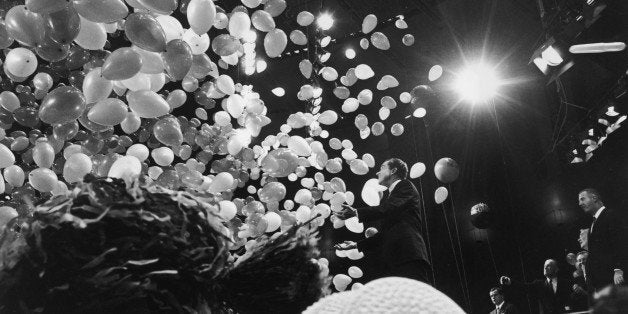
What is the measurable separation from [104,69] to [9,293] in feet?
5.86

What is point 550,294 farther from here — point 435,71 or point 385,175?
point 385,175

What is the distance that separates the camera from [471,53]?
203 inches

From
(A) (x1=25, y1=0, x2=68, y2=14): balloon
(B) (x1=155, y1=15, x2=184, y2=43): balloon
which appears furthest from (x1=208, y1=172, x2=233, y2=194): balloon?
(A) (x1=25, y1=0, x2=68, y2=14): balloon

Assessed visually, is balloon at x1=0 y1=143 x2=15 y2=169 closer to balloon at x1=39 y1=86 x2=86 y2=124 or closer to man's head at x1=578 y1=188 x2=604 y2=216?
balloon at x1=39 y1=86 x2=86 y2=124

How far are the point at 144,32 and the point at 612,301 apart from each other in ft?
6.62

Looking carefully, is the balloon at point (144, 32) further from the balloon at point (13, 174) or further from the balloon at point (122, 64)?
the balloon at point (13, 174)

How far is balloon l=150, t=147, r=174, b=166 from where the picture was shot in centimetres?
315

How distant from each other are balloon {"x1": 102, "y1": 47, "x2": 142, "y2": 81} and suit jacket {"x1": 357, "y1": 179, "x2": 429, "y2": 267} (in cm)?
140

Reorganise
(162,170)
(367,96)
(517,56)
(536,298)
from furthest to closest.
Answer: (517,56) → (536,298) → (367,96) → (162,170)

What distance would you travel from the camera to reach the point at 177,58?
7.38 feet

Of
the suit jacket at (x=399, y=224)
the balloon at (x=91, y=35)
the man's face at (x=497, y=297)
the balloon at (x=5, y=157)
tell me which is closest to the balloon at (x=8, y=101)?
the balloon at (x=5, y=157)

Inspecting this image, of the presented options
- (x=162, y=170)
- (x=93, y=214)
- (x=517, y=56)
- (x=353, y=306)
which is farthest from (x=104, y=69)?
(x=517, y=56)

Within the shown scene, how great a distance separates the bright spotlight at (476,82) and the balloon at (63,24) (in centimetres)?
402

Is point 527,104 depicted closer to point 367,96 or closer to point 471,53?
point 471,53
